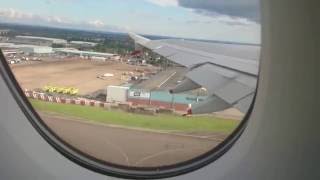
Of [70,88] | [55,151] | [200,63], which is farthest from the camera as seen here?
[70,88]

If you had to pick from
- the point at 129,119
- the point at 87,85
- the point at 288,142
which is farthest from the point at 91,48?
the point at 288,142

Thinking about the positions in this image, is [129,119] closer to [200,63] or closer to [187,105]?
[187,105]

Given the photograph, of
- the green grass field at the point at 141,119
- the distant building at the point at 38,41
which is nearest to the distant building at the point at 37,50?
the distant building at the point at 38,41

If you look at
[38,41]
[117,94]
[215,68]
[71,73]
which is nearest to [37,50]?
[38,41]

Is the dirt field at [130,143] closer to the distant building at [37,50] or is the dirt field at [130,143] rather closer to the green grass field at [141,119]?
the green grass field at [141,119]

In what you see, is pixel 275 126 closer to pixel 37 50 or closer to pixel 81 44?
pixel 81 44
